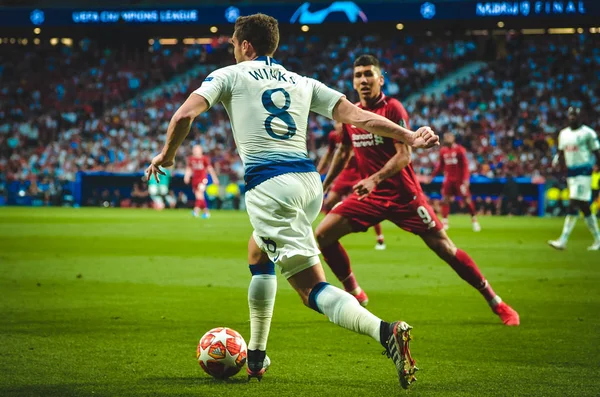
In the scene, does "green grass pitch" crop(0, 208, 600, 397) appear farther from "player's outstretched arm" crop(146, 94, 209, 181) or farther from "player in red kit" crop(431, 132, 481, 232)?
"player in red kit" crop(431, 132, 481, 232)

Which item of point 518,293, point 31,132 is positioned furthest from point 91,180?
point 518,293

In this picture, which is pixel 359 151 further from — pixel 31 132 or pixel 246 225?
pixel 31 132

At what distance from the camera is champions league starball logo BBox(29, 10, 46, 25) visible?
45.6 m

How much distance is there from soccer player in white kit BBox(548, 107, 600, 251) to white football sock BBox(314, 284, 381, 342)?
1239cm

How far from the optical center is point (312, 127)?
4009 centimetres

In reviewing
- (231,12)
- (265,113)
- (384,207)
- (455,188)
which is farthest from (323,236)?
(231,12)

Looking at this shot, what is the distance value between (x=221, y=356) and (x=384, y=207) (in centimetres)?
342

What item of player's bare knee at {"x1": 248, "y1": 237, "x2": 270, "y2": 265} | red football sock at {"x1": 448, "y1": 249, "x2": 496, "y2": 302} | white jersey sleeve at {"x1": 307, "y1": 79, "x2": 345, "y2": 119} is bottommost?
red football sock at {"x1": 448, "y1": 249, "x2": 496, "y2": 302}

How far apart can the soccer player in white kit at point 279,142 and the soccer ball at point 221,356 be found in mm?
785

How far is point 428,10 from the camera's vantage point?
40.8 meters

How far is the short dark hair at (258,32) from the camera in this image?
529 cm

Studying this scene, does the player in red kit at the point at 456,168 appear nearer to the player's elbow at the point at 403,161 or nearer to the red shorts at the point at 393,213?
the red shorts at the point at 393,213

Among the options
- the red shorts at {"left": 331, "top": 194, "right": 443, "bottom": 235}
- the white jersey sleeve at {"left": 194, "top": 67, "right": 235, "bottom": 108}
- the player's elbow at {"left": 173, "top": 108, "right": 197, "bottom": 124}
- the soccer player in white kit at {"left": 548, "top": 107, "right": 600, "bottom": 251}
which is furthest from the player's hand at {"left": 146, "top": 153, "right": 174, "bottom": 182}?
the soccer player in white kit at {"left": 548, "top": 107, "right": 600, "bottom": 251}

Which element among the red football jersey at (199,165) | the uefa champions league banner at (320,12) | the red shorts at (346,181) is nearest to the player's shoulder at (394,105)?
the red shorts at (346,181)
